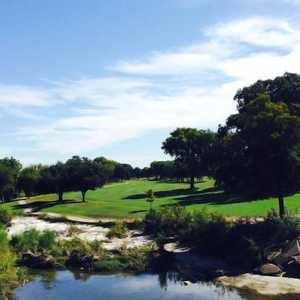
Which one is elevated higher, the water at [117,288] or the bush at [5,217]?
the bush at [5,217]

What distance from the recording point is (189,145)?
115125 millimetres

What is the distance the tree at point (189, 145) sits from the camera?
373 feet

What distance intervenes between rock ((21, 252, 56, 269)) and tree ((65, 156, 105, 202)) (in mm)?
48726

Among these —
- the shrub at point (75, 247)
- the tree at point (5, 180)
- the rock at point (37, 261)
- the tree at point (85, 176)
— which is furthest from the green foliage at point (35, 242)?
the tree at point (5, 180)

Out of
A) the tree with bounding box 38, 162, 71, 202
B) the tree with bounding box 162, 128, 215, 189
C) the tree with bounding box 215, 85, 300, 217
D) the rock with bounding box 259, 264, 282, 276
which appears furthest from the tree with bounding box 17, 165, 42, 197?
the rock with bounding box 259, 264, 282, 276

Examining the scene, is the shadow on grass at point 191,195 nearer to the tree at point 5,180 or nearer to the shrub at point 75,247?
the shrub at point 75,247

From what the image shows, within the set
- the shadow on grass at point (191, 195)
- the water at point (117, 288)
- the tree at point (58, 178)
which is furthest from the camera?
the tree at point (58, 178)

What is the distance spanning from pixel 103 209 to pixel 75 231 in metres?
18.4

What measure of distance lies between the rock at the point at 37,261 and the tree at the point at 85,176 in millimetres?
48726

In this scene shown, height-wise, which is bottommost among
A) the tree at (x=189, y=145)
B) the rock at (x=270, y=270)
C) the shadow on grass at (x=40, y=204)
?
the rock at (x=270, y=270)

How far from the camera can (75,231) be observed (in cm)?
5938

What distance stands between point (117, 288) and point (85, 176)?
5887 centimetres

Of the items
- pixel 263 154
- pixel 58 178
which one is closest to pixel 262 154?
pixel 263 154

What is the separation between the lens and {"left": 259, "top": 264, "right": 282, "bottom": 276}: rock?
38.2 meters
